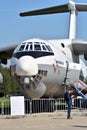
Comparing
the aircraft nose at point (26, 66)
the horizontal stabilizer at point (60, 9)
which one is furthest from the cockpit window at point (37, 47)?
the horizontal stabilizer at point (60, 9)

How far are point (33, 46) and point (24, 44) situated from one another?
2.05 feet

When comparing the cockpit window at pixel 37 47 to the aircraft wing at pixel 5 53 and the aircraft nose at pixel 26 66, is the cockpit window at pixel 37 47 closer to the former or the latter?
the aircraft nose at pixel 26 66

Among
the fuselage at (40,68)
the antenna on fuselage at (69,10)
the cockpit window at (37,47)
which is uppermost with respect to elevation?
the antenna on fuselage at (69,10)

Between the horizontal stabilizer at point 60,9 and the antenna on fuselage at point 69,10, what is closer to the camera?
the antenna on fuselage at point 69,10

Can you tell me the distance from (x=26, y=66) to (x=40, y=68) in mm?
1394

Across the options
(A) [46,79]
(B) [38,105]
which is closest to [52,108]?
(B) [38,105]

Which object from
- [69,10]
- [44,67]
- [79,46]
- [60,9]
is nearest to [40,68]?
[44,67]

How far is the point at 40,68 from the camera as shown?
23.0 metres

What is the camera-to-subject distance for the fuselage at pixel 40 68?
22.2 metres

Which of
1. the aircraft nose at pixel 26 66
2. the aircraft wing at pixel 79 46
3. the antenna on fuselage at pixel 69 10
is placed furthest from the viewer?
the antenna on fuselage at pixel 69 10

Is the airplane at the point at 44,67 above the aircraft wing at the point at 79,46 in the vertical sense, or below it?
below

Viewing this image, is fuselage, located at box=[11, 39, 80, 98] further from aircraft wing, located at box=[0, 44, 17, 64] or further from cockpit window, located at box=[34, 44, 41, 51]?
aircraft wing, located at box=[0, 44, 17, 64]

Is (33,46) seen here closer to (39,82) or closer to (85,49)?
(39,82)

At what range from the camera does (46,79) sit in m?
23.7
